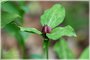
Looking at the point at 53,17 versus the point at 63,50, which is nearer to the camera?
the point at 53,17

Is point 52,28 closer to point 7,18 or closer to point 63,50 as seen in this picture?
point 7,18

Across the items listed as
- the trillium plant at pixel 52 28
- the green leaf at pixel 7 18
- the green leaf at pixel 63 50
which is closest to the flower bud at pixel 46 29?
the trillium plant at pixel 52 28

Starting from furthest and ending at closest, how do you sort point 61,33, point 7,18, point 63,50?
point 63,50, point 7,18, point 61,33

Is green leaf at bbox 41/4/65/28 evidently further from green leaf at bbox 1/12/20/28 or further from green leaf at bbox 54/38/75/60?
green leaf at bbox 54/38/75/60

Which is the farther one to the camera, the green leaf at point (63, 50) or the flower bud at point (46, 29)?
the green leaf at point (63, 50)

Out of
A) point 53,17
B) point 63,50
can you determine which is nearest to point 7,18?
point 53,17

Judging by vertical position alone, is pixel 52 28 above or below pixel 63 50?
above

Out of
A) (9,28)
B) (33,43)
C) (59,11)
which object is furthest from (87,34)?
(59,11)

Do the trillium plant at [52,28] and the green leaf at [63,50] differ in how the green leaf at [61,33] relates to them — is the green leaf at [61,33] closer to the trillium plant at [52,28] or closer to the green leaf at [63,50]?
the trillium plant at [52,28]

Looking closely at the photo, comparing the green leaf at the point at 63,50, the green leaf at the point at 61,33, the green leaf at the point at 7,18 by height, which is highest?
the green leaf at the point at 7,18
